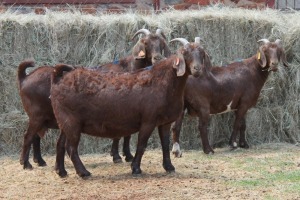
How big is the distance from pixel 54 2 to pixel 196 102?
5.03 m

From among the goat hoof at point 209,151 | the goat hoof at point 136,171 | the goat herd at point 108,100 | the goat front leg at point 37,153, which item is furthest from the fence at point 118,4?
the goat hoof at point 136,171

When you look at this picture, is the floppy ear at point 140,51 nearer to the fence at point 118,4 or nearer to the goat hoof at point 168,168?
the goat hoof at point 168,168

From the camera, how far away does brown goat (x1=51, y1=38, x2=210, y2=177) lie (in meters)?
9.65

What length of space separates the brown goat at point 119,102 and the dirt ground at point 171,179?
1.46ft

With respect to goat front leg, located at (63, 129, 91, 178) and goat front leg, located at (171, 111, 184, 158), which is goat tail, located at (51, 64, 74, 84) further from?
goat front leg, located at (171, 111, 184, 158)

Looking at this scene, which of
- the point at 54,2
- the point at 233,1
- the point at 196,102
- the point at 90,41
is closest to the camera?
the point at 196,102

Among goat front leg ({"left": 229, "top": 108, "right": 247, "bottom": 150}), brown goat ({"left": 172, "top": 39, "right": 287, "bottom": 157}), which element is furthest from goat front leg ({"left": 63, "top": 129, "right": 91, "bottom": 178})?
goat front leg ({"left": 229, "top": 108, "right": 247, "bottom": 150})

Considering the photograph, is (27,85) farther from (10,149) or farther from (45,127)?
(10,149)

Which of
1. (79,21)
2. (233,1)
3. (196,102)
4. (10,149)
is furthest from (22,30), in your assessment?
(233,1)

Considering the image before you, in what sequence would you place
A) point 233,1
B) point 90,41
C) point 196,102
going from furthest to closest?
point 233,1 < point 90,41 < point 196,102

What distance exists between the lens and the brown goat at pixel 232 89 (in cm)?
1232

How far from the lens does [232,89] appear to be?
12805 mm

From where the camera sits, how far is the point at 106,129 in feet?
31.9

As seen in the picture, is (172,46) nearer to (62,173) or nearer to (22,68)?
(22,68)
